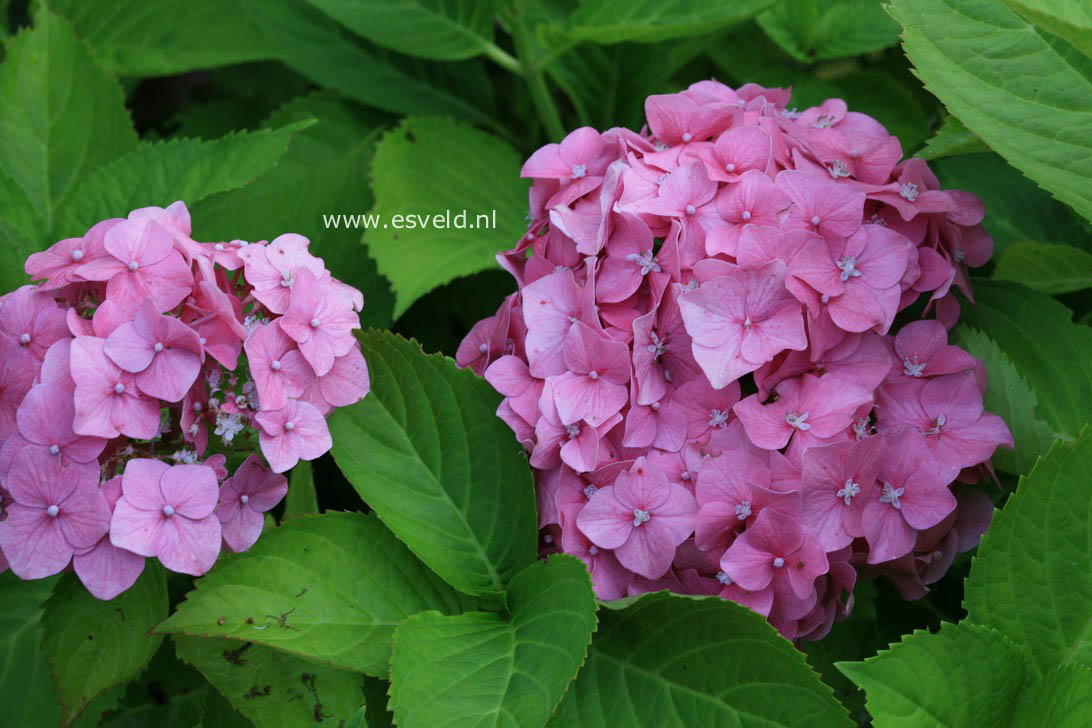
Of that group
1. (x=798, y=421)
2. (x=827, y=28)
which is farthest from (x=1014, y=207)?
(x=798, y=421)

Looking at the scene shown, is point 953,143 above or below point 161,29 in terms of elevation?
above

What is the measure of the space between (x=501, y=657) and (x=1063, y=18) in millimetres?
586

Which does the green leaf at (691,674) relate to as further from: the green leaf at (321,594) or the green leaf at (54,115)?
the green leaf at (54,115)

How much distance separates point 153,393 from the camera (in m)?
0.72

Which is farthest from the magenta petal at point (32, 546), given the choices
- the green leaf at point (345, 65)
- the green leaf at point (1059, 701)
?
the green leaf at point (345, 65)

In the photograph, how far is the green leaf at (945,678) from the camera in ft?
2.27

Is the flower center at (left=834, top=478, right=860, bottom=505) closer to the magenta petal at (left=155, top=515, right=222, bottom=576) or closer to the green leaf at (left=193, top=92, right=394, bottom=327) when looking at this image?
the magenta petal at (left=155, top=515, right=222, bottom=576)

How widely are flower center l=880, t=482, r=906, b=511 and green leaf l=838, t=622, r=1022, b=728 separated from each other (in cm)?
10

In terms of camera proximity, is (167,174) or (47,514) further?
(167,174)

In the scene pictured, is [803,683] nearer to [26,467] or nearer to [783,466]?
[783,466]

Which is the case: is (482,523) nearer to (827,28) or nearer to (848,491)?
(848,491)

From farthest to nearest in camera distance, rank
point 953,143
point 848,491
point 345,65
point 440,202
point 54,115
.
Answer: point 345,65, point 440,202, point 54,115, point 953,143, point 848,491

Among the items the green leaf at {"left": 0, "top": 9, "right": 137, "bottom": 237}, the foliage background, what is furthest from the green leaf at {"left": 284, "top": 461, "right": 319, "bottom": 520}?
the green leaf at {"left": 0, "top": 9, "right": 137, "bottom": 237}

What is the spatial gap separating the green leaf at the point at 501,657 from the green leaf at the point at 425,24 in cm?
74
